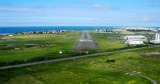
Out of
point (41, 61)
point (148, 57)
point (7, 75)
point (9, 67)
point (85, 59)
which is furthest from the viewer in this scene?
point (148, 57)

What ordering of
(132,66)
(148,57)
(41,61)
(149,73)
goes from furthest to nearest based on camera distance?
(148,57) → (41,61) → (132,66) → (149,73)

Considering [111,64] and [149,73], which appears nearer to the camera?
[149,73]

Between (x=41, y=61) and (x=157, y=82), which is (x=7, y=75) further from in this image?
(x=157, y=82)

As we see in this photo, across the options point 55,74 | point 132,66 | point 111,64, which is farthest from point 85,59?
point 55,74

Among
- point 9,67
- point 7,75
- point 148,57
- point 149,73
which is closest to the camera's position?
point 7,75

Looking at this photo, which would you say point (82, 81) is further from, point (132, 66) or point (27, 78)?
point (132, 66)

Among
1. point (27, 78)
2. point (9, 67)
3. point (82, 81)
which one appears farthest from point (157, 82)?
point (9, 67)
